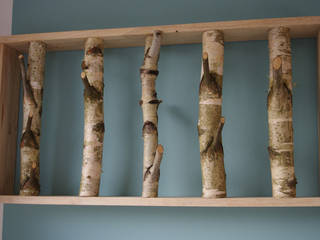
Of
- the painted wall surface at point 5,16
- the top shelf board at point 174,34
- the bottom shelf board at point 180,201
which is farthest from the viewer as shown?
the painted wall surface at point 5,16

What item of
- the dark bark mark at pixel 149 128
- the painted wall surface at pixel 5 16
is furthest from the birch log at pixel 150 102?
the painted wall surface at pixel 5 16

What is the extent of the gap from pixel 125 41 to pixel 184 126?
33 centimetres

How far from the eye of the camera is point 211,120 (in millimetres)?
1195

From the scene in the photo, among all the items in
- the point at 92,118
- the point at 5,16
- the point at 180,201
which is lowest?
the point at 180,201

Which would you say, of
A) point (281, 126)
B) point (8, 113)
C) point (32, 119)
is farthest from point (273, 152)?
point (8, 113)

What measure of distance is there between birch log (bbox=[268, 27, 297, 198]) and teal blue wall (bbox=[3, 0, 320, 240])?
5.0 inches

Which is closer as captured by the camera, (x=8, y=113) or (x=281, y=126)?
(x=281, y=126)

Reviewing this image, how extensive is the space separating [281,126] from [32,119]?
0.74 meters

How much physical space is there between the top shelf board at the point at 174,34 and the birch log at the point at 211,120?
0.16 feet

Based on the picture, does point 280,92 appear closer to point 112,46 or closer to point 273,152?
point 273,152

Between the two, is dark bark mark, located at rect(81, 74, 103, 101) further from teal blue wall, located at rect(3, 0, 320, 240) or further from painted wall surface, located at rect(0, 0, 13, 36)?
painted wall surface, located at rect(0, 0, 13, 36)

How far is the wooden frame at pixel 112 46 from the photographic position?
114 centimetres

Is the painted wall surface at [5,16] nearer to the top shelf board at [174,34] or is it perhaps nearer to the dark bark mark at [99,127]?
the top shelf board at [174,34]

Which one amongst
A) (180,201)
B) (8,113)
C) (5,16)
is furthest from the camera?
(5,16)
